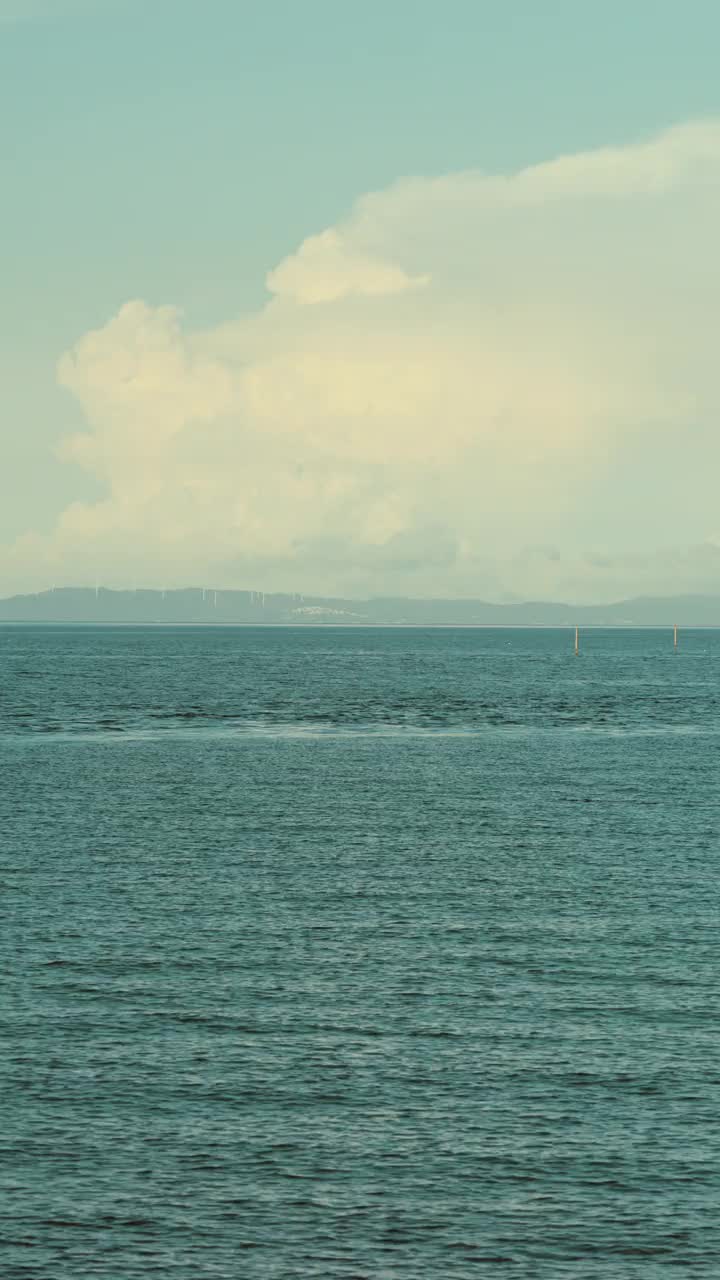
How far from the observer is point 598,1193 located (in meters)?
23.9

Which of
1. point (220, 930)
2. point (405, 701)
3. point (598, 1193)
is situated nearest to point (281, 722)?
point (405, 701)

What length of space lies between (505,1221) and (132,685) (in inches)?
6899

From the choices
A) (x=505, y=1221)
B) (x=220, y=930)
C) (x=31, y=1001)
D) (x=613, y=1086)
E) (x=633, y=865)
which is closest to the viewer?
(x=505, y=1221)

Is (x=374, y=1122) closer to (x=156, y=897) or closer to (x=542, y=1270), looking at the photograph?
(x=542, y=1270)

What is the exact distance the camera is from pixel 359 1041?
31.4 metres

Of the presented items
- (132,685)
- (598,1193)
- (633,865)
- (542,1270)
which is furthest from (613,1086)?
(132,685)

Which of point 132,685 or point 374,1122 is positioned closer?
point 374,1122

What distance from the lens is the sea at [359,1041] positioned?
22453 mm

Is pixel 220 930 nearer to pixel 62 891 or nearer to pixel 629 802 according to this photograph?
pixel 62 891

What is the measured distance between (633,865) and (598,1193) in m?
31.6

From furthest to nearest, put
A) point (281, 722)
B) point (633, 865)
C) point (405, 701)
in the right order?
point (405, 701), point (281, 722), point (633, 865)

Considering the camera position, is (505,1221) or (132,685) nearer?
(505,1221)

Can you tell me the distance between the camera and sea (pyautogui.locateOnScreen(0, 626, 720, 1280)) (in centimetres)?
2245

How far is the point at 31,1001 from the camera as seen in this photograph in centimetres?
3425
